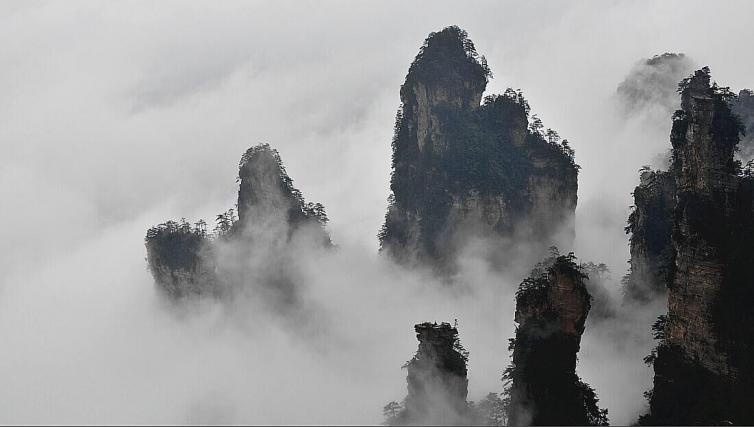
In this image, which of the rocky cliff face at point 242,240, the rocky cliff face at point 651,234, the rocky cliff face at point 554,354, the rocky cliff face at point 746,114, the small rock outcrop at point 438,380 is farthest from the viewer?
the rocky cliff face at point 746,114

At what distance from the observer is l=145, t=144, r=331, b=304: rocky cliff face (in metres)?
67.4

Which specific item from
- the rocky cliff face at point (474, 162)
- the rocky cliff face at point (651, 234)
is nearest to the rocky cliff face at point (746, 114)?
the rocky cliff face at point (474, 162)

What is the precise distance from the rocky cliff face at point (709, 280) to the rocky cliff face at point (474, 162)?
3090cm

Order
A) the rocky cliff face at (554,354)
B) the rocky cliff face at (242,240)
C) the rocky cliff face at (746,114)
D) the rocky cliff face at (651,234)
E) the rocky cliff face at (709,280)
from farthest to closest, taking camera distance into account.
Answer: the rocky cliff face at (746,114), the rocky cliff face at (242,240), the rocky cliff face at (651,234), the rocky cliff face at (554,354), the rocky cliff face at (709,280)

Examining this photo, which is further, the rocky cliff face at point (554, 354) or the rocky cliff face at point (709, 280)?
the rocky cliff face at point (554, 354)

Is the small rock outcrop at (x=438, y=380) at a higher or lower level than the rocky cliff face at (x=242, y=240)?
lower

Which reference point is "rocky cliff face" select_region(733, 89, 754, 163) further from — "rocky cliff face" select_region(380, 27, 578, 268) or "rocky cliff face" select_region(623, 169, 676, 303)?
"rocky cliff face" select_region(623, 169, 676, 303)

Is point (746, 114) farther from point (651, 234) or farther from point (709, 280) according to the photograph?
point (709, 280)

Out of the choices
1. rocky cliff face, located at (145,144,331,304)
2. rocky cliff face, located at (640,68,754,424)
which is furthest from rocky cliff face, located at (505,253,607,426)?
rocky cliff face, located at (145,144,331,304)

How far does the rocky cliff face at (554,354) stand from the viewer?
1465 inches

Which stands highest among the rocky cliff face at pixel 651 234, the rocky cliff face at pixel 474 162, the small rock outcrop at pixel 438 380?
the rocky cliff face at pixel 474 162

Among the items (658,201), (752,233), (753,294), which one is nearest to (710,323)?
(753,294)

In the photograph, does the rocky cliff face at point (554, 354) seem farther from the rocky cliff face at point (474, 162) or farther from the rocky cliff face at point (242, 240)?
the rocky cliff face at point (242, 240)

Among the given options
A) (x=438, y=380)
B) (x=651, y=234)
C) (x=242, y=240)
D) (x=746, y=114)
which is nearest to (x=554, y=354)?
(x=438, y=380)
